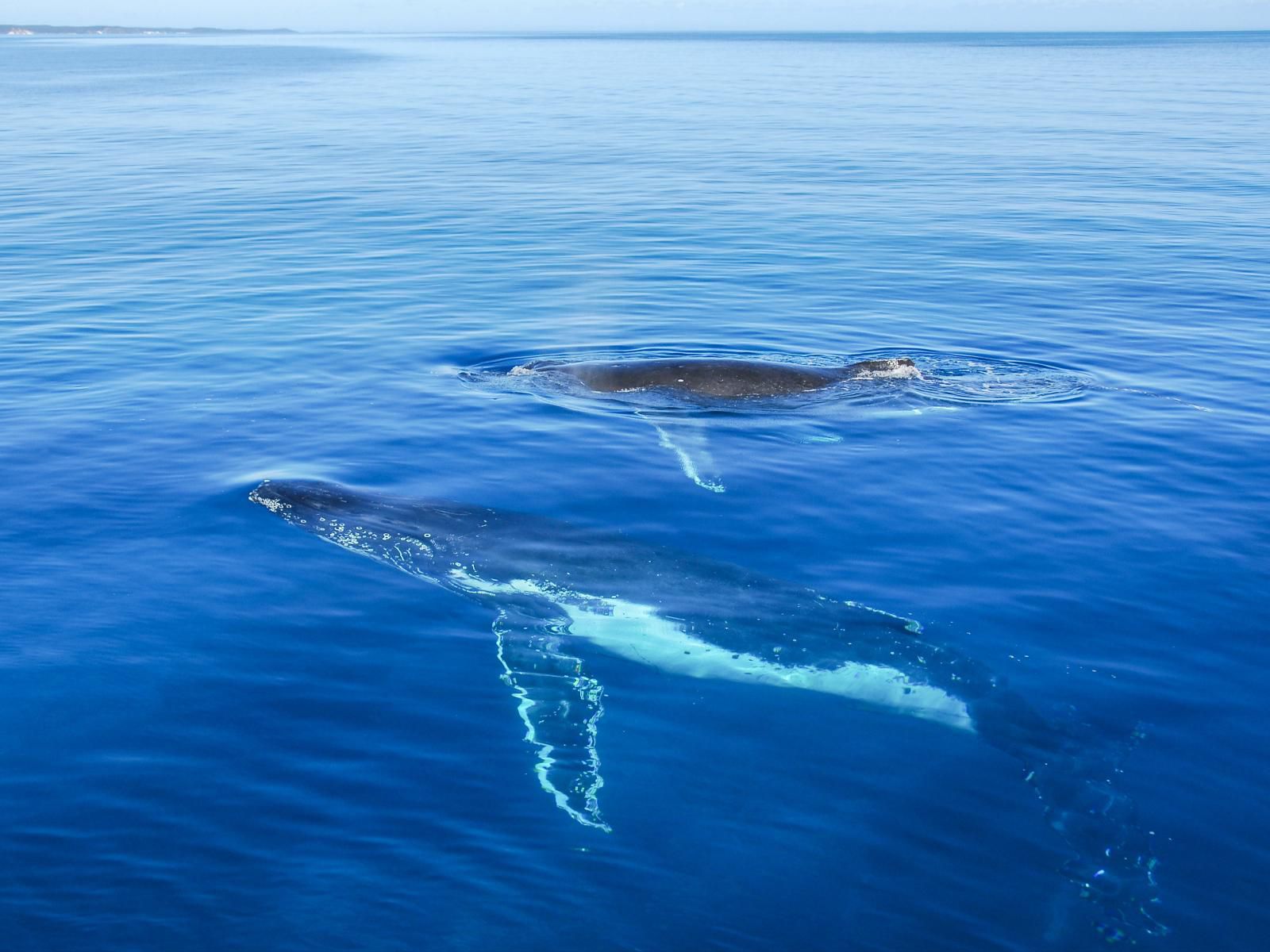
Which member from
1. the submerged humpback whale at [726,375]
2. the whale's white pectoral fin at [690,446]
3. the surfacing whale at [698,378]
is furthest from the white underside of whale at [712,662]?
the submerged humpback whale at [726,375]

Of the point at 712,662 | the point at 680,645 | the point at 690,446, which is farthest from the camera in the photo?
the point at 690,446

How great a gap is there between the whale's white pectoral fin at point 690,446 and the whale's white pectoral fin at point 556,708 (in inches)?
214

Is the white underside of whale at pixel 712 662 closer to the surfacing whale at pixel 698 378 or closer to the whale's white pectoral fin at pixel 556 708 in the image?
the whale's white pectoral fin at pixel 556 708

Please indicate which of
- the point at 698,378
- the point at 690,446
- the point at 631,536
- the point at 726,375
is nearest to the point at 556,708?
the point at 631,536

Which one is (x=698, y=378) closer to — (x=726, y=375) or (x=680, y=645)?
(x=726, y=375)

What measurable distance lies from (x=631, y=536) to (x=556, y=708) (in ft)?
14.3

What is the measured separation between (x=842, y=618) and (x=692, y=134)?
58.3 meters

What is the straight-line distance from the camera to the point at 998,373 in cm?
2397

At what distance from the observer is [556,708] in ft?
40.5

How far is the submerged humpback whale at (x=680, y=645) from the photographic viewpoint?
10742 mm

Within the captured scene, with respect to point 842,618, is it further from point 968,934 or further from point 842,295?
point 842,295

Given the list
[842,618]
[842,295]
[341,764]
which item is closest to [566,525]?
[842,618]

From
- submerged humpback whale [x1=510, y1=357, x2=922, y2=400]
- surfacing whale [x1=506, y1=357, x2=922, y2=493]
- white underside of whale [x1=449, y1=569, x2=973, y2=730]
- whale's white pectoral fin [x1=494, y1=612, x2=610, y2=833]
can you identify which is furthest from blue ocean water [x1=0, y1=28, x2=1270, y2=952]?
submerged humpback whale [x1=510, y1=357, x2=922, y2=400]

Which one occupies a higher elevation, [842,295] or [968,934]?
[842,295]
